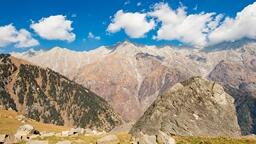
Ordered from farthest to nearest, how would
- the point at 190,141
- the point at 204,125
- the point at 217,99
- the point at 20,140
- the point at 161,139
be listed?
1. the point at 217,99
2. the point at 204,125
3. the point at 20,140
4. the point at 190,141
5. the point at 161,139

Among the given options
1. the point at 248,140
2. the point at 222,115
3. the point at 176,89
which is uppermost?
the point at 176,89

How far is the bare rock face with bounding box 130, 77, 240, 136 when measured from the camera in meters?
103

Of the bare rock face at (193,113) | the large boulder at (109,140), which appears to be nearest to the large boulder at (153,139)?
the large boulder at (109,140)

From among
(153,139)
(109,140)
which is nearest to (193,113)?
(109,140)

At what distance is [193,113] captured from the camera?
10775 cm

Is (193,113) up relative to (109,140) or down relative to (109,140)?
up

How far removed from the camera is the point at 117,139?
2525 inches

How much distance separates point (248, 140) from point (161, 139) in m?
17.6

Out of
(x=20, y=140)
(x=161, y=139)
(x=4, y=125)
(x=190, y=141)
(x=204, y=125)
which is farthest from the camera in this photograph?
(x=4, y=125)

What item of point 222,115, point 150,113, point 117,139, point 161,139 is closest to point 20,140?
point 117,139

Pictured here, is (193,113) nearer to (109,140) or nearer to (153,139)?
(109,140)

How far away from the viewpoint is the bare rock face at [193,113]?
103125 mm

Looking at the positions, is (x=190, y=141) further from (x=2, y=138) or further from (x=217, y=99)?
(x=217, y=99)

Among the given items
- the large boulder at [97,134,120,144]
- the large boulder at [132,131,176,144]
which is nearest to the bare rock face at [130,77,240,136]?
the large boulder at [97,134,120,144]
